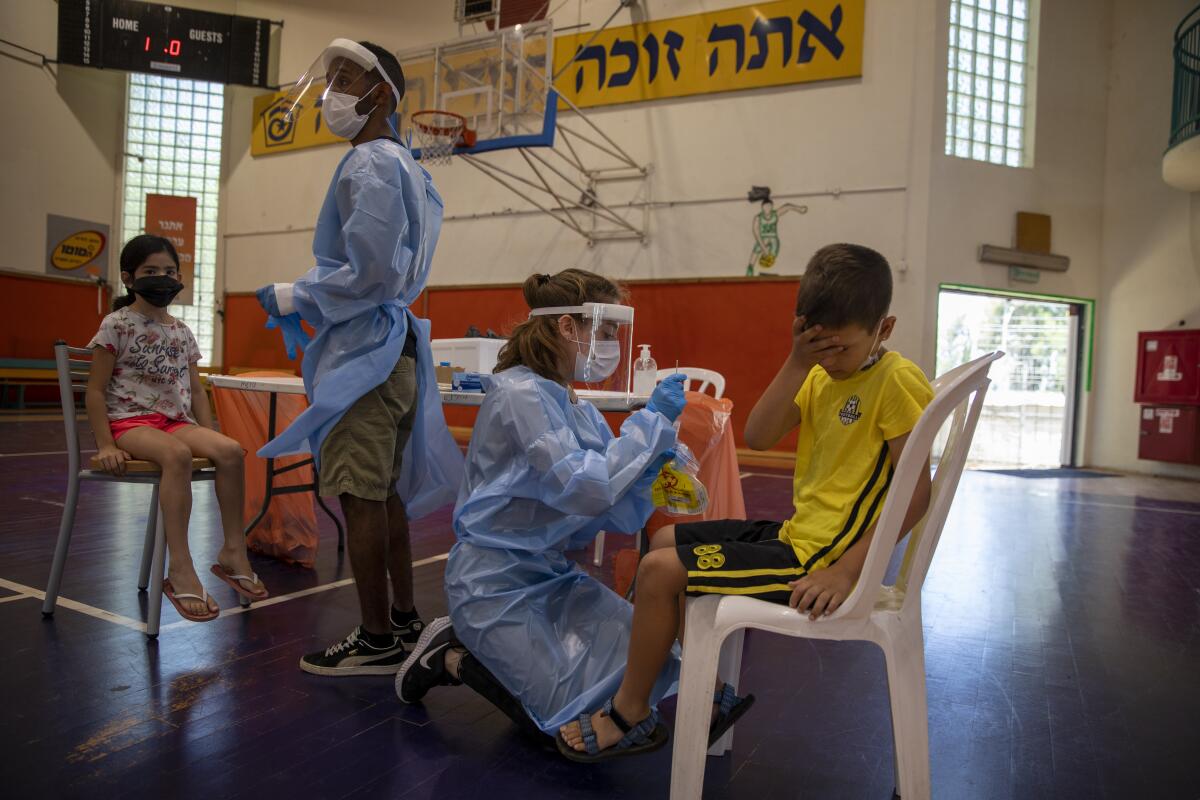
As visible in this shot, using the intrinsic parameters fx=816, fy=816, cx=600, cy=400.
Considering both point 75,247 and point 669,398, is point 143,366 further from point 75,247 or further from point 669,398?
point 75,247

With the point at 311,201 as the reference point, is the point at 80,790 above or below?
below

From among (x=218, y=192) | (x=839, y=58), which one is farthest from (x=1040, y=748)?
(x=218, y=192)

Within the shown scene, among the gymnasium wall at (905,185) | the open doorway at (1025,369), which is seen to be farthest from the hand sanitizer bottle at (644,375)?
the open doorway at (1025,369)

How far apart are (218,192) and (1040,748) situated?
1197 cm

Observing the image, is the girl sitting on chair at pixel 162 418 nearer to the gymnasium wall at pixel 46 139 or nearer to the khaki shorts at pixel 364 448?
the khaki shorts at pixel 364 448

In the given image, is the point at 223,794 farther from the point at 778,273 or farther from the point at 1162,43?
the point at 1162,43

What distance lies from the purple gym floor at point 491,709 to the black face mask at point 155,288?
3.03ft

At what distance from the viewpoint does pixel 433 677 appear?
70.2 inches

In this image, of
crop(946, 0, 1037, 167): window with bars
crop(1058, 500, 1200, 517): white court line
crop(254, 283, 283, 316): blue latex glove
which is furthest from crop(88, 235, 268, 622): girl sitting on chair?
crop(946, 0, 1037, 167): window with bars

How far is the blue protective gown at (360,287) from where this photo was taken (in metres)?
1.91

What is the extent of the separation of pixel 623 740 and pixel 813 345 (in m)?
0.78

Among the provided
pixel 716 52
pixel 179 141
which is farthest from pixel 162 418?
pixel 179 141

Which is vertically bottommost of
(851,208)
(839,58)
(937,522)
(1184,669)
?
(1184,669)

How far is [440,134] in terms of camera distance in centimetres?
685
